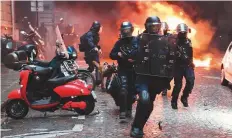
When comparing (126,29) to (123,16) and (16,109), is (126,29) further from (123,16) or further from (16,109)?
(123,16)

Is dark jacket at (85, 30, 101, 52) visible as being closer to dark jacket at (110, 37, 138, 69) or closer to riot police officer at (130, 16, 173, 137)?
dark jacket at (110, 37, 138, 69)

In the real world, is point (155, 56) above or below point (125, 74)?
above

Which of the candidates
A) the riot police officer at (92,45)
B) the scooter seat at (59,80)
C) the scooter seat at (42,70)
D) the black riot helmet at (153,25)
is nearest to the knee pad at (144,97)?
the black riot helmet at (153,25)

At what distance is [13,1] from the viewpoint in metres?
26.8

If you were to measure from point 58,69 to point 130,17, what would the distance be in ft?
69.9

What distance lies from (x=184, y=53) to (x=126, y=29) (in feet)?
5.31

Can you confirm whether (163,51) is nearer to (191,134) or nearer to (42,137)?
(191,134)

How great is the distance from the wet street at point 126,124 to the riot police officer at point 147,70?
475 millimetres

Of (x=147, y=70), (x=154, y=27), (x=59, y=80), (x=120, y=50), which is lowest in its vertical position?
(x=59, y=80)

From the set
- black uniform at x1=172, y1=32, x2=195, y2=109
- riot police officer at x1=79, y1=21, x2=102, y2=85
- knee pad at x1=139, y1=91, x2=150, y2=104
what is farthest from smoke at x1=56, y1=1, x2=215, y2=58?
knee pad at x1=139, y1=91, x2=150, y2=104

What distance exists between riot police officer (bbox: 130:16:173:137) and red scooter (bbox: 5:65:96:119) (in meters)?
1.86

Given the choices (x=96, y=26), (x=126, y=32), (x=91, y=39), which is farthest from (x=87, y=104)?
(x=96, y=26)

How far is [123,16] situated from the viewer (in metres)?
30.6

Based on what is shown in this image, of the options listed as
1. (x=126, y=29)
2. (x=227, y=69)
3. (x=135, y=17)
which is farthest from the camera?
(x=135, y=17)
